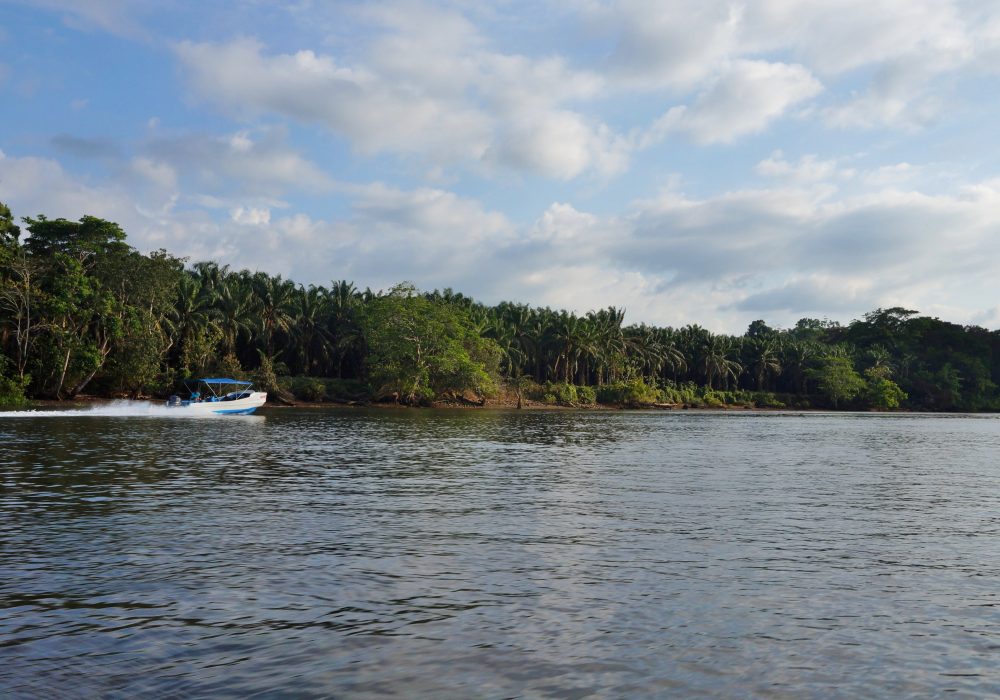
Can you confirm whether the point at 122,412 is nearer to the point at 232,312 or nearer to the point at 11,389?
the point at 11,389

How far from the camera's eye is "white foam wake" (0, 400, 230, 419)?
62.9m

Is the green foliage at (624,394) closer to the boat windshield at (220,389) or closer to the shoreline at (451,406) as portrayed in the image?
the shoreline at (451,406)

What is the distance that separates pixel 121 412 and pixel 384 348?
118ft

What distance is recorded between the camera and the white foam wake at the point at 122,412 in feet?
206

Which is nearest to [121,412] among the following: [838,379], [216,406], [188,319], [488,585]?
[216,406]

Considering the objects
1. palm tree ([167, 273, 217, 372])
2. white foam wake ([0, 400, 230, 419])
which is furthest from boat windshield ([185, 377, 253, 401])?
palm tree ([167, 273, 217, 372])

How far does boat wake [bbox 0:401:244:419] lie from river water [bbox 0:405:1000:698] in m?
41.1

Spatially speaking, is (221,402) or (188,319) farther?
(188,319)

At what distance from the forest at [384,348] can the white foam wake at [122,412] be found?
145 inches

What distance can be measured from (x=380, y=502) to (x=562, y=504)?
531 cm

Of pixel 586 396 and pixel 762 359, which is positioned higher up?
pixel 762 359

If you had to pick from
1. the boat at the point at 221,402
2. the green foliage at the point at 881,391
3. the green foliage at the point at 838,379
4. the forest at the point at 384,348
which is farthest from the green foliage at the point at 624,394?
the boat at the point at 221,402

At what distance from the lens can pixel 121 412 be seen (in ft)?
231

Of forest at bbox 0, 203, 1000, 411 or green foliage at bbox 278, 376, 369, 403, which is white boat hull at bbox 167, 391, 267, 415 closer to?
forest at bbox 0, 203, 1000, 411
